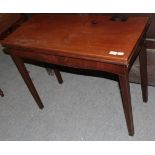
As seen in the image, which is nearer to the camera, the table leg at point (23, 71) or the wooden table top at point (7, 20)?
the table leg at point (23, 71)

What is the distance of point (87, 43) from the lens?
118cm

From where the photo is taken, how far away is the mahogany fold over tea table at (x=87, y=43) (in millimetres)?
1092

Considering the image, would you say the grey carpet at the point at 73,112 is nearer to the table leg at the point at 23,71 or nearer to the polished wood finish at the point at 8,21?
the table leg at the point at 23,71

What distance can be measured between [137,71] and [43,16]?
0.76m

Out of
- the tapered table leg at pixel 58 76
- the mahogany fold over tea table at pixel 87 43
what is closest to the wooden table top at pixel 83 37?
the mahogany fold over tea table at pixel 87 43

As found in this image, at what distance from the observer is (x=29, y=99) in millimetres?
1956

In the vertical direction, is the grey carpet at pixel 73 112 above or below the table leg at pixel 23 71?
below

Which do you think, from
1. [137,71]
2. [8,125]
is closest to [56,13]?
[137,71]

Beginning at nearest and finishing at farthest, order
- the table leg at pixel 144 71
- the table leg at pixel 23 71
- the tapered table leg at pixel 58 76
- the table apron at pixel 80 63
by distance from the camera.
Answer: the table apron at pixel 80 63 → the table leg at pixel 144 71 → the table leg at pixel 23 71 → the tapered table leg at pixel 58 76

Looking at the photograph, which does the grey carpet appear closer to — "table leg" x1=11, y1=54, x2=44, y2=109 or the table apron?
"table leg" x1=11, y1=54, x2=44, y2=109

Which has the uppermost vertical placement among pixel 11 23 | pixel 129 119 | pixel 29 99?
pixel 11 23

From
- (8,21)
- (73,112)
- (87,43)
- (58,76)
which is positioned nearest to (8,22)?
(8,21)

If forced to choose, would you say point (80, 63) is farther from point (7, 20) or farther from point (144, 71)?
point (7, 20)
